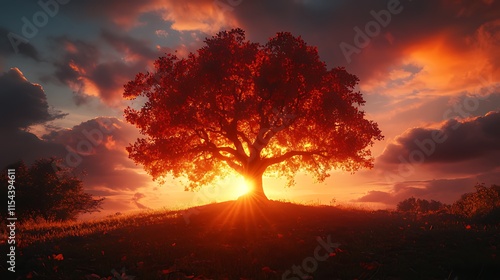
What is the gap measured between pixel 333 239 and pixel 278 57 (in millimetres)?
13476

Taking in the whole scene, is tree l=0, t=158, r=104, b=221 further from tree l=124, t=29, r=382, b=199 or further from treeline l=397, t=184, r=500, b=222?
treeline l=397, t=184, r=500, b=222

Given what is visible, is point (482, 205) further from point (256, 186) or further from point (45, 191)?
point (45, 191)

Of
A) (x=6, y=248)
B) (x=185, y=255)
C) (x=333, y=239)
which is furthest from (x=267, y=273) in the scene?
(x=6, y=248)

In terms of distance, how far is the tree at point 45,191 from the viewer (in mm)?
44125

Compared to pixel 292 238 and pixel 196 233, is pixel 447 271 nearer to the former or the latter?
pixel 292 238

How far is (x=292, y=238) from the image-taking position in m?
17.0

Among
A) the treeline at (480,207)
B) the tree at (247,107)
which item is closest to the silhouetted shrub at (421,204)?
the treeline at (480,207)

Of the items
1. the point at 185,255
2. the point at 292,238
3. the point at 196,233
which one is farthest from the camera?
the point at 196,233

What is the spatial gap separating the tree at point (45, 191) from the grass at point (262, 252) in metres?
30.2

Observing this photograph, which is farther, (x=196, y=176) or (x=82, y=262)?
(x=196, y=176)

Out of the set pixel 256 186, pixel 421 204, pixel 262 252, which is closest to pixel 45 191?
pixel 256 186

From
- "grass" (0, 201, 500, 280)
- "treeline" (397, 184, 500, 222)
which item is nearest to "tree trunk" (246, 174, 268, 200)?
"grass" (0, 201, 500, 280)

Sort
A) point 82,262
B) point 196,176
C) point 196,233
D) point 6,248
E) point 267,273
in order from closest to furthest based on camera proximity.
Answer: point 267,273 → point 82,262 → point 6,248 → point 196,233 → point 196,176

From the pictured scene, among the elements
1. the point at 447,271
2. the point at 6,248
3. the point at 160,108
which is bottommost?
the point at 447,271
